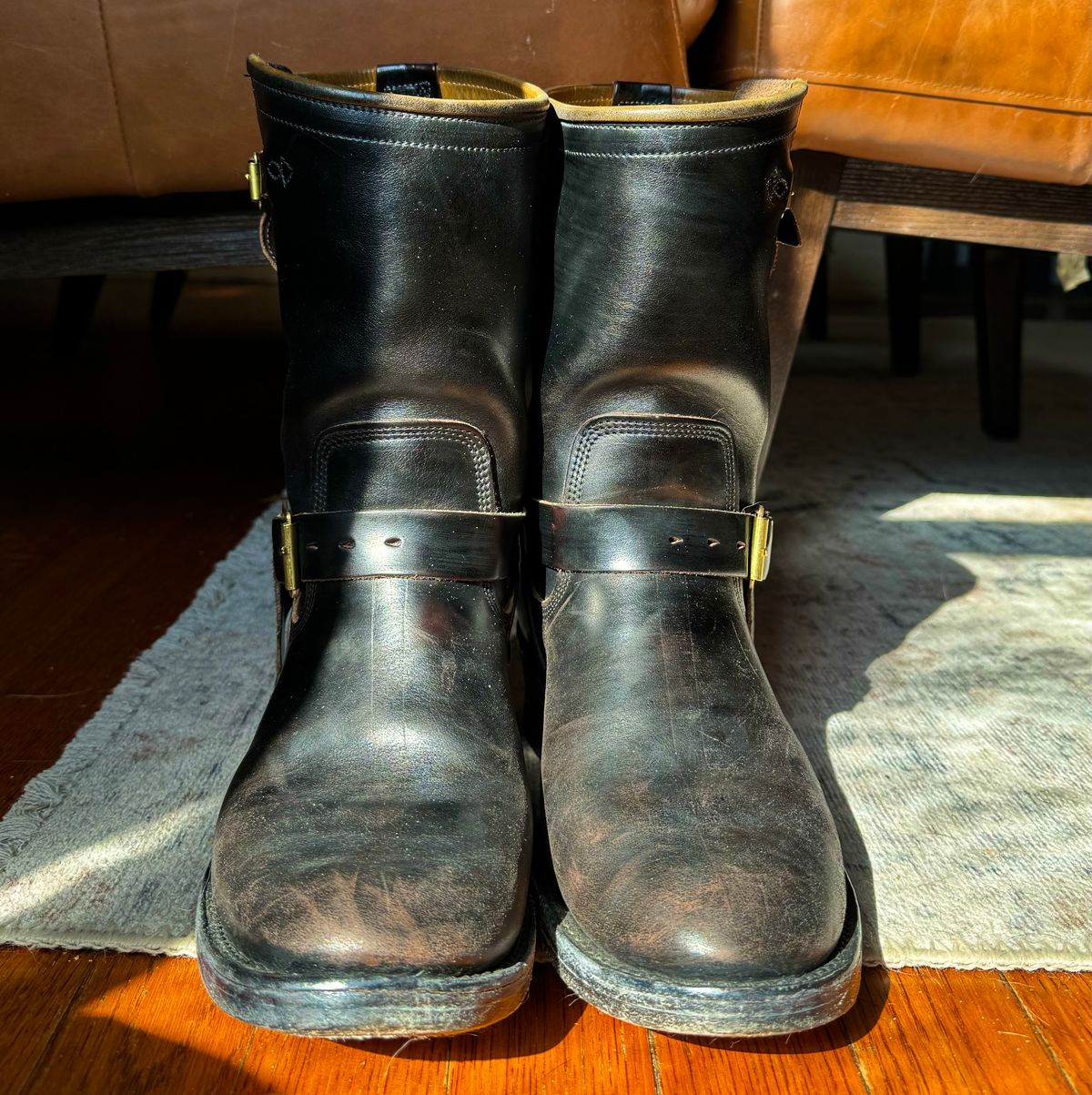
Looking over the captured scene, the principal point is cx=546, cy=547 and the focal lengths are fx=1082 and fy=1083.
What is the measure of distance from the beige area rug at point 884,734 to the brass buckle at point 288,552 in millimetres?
136

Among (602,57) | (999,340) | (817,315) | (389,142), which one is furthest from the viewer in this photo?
(817,315)

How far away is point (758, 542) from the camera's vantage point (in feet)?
2.03

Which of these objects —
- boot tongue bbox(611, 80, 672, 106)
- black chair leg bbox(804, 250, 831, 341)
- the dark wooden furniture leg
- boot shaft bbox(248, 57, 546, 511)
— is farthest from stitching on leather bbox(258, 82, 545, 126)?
black chair leg bbox(804, 250, 831, 341)

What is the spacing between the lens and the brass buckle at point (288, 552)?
0.59 metres

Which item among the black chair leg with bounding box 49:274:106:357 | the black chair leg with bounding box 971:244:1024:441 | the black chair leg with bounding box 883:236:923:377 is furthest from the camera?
the black chair leg with bounding box 49:274:106:357

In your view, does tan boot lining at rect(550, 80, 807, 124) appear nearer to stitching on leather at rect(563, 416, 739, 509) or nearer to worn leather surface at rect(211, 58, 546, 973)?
worn leather surface at rect(211, 58, 546, 973)

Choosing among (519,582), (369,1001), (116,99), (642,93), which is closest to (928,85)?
(642,93)

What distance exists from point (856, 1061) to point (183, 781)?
0.40 m

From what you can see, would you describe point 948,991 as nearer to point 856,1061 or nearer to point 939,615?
point 856,1061

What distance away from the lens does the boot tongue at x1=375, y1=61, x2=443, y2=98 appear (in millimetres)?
580

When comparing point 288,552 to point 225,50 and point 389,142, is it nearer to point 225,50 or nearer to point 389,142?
point 389,142

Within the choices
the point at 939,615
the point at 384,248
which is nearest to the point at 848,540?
the point at 939,615

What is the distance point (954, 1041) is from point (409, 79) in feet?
1.77

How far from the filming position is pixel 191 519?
117 cm
